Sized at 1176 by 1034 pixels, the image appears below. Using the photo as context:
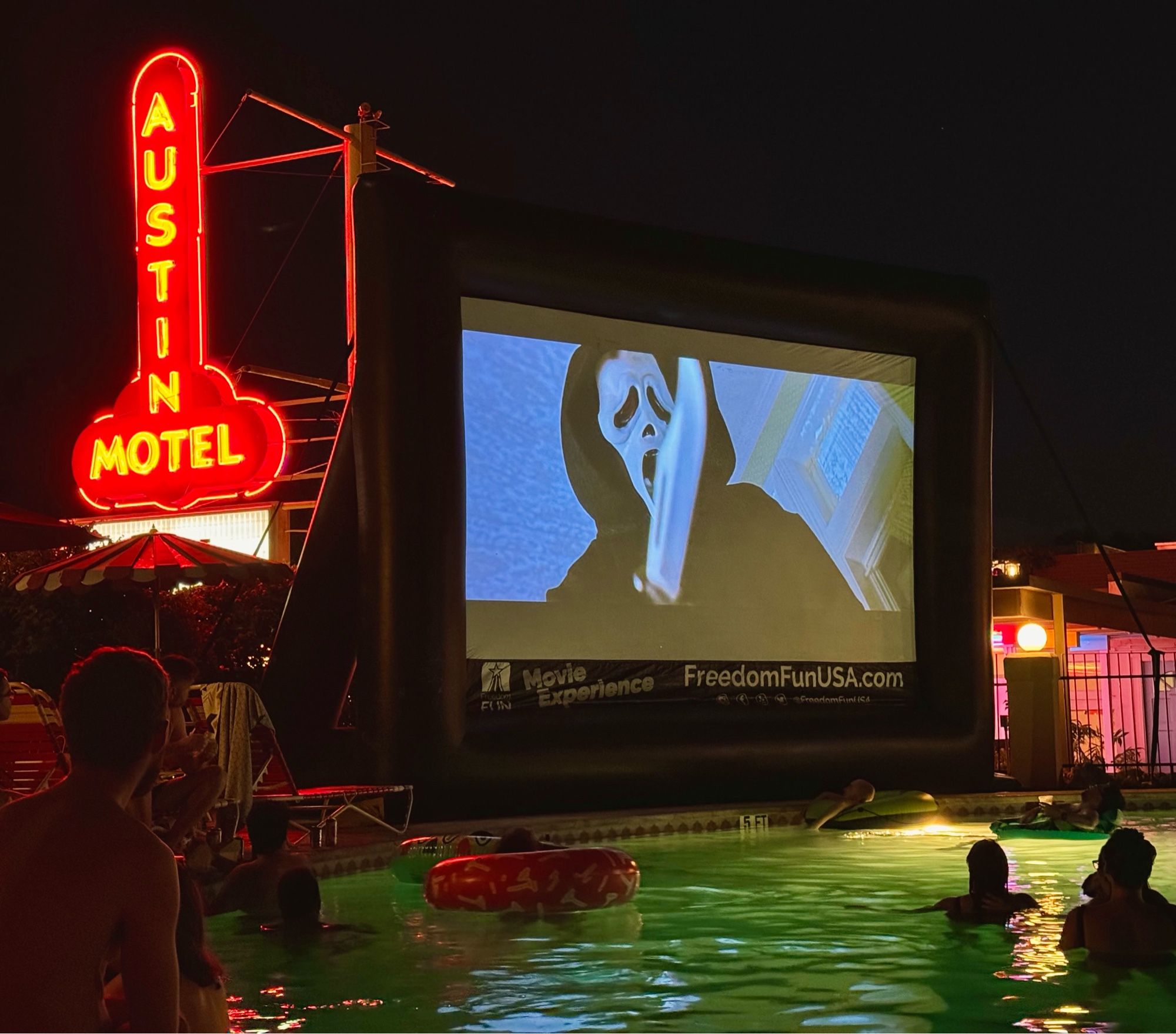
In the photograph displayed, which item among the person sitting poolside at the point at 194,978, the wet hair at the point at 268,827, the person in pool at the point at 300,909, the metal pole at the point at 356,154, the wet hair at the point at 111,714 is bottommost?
the person in pool at the point at 300,909

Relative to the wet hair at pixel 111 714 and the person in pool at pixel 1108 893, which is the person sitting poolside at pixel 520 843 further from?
the wet hair at pixel 111 714

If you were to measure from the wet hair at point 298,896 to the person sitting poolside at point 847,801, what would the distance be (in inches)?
271

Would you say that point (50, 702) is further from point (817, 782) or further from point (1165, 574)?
point (1165, 574)

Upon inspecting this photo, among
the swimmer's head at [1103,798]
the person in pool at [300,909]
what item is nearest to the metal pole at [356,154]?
the swimmer's head at [1103,798]

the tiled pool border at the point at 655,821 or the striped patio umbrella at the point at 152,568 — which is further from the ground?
the striped patio umbrella at the point at 152,568

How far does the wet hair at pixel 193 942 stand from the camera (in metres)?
2.95

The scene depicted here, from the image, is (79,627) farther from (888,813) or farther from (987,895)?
(987,895)

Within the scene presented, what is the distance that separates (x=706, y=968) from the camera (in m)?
Result: 6.86

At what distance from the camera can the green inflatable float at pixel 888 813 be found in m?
13.6

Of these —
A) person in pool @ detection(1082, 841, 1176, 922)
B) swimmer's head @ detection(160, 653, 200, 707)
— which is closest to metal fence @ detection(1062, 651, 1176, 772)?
person in pool @ detection(1082, 841, 1176, 922)

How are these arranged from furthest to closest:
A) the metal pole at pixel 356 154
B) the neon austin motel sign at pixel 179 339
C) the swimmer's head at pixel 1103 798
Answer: the metal pole at pixel 356 154 < the neon austin motel sign at pixel 179 339 < the swimmer's head at pixel 1103 798

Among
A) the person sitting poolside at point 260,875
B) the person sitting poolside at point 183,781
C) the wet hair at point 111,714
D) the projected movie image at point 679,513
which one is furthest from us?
the projected movie image at point 679,513

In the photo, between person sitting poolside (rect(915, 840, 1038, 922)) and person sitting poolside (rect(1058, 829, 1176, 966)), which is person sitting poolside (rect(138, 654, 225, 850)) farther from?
person sitting poolside (rect(1058, 829, 1176, 966))

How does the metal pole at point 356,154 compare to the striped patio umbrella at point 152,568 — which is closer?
the striped patio umbrella at point 152,568
